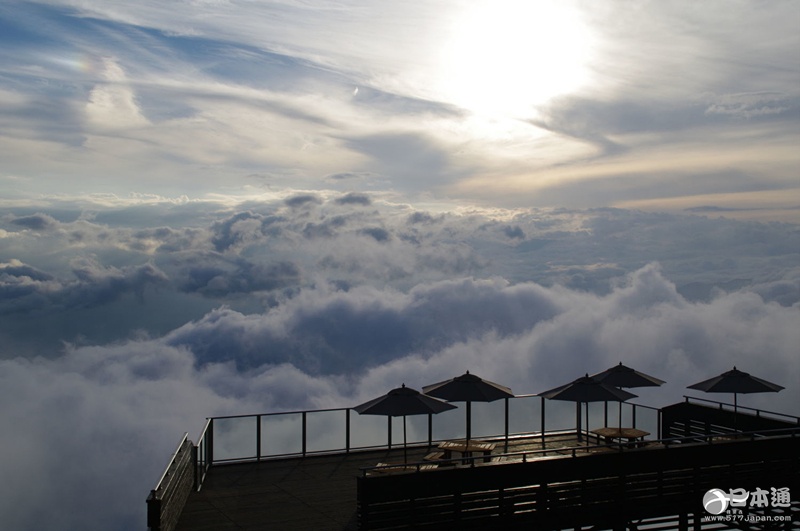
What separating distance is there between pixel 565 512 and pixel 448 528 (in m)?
2.77

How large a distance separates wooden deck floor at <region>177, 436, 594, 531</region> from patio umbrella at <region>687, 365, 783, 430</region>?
4390 mm

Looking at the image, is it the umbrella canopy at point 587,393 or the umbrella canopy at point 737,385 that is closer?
the umbrella canopy at point 587,393

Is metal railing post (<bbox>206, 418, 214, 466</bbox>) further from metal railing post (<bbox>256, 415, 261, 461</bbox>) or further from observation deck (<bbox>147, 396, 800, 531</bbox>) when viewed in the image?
metal railing post (<bbox>256, 415, 261, 461</bbox>)

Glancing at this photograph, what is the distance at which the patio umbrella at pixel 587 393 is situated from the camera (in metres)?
19.8

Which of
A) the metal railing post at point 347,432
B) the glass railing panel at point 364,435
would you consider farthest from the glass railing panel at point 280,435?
the glass railing panel at point 364,435

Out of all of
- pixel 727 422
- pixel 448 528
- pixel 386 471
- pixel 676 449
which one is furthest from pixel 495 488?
pixel 727 422

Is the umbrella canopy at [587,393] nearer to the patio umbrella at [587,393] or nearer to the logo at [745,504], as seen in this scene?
the patio umbrella at [587,393]

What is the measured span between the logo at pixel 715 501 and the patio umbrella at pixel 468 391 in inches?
206

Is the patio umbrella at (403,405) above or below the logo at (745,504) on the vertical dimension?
above

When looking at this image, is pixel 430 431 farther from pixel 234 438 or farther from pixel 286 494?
pixel 286 494

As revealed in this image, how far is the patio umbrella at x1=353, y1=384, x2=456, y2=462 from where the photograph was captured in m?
17.8

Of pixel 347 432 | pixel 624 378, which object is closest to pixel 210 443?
pixel 347 432

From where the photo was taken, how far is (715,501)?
686 inches

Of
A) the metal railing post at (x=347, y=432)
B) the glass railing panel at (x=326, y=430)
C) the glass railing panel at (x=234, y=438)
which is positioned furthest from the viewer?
the metal railing post at (x=347, y=432)
